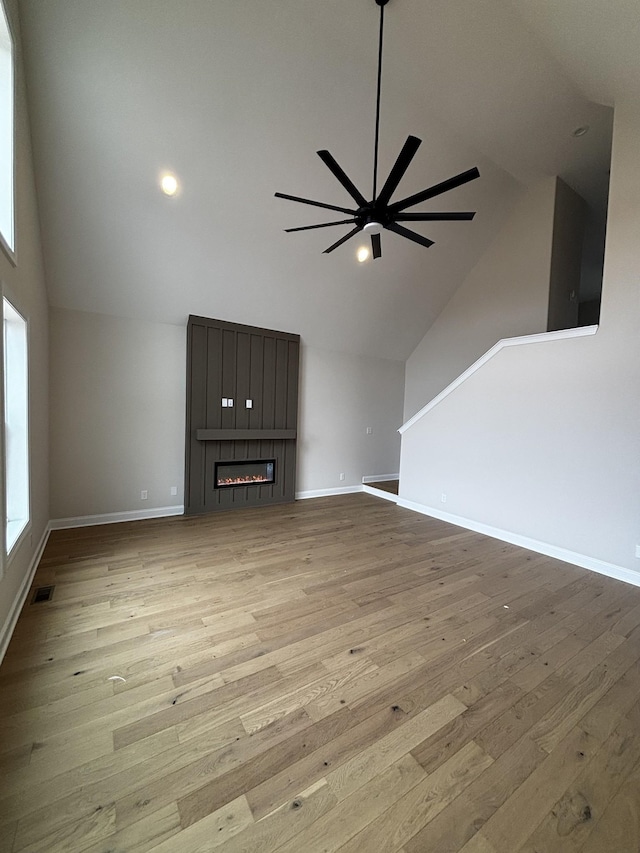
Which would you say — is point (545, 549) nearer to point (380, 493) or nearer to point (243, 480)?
point (380, 493)

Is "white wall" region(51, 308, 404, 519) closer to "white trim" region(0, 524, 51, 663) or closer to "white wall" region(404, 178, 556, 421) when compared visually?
"white trim" region(0, 524, 51, 663)

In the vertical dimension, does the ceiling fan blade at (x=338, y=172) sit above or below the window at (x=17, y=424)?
above

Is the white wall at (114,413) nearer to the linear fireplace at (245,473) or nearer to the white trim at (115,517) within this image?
the white trim at (115,517)

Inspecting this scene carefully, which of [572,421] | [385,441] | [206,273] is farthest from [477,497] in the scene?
[206,273]

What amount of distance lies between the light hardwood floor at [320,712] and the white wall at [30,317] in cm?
30

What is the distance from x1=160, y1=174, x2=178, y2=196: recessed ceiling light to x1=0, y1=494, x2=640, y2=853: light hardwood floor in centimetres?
371

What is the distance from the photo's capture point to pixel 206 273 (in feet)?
13.8

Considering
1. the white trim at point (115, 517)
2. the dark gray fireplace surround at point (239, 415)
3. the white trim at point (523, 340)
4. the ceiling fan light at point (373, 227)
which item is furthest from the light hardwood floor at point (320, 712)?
the ceiling fan light at point (373, 227)

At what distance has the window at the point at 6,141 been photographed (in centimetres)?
229

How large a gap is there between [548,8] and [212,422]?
5054mm

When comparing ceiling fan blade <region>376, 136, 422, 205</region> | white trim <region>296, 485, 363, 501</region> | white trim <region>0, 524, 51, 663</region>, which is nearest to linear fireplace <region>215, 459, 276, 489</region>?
white trim <region>296, 485, 363, 501</region>

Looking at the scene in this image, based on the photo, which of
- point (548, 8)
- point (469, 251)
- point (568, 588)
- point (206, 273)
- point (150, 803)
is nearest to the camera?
point (150, 803)

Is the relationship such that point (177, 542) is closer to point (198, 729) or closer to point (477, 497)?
point (198, 729)

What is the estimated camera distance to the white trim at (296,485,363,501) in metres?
5.84
